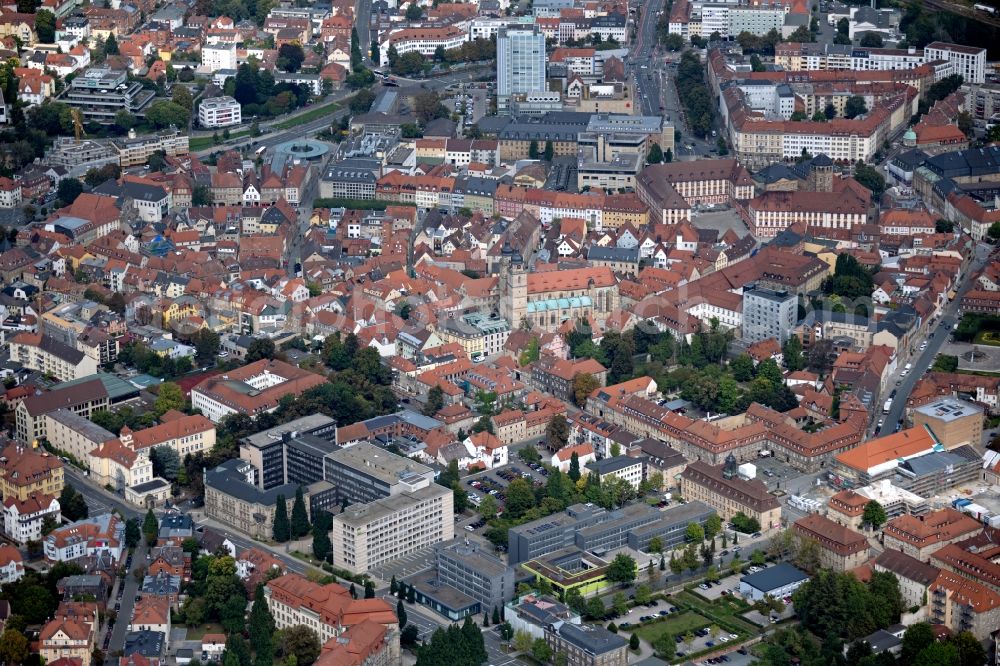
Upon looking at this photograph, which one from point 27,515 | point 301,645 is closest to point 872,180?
point 27,515

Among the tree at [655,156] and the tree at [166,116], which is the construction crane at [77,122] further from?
the tree at [655,156]

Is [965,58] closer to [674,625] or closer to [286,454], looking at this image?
[286,454]

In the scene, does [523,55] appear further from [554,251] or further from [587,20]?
[554,251]

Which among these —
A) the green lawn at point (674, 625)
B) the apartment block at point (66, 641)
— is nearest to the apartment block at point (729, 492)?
the green lawn at point (674, 625)

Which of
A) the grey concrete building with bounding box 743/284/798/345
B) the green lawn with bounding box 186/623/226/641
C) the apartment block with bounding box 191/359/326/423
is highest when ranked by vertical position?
the grey concrete building with bounding box 743/284/798/345

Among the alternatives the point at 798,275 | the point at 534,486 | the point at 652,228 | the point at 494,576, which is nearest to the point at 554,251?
the point at 652,228

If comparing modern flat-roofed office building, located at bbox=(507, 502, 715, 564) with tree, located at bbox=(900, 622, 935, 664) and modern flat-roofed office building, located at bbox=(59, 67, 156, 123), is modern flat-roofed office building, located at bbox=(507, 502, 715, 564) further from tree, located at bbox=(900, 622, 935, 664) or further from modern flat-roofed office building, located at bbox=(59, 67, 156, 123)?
modern flat-roofed office building, located at bbox=(59, 67, 156, 123)

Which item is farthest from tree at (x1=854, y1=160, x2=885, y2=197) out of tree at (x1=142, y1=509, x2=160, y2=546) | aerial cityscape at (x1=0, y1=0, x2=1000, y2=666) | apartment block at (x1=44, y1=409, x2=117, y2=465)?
tree at (x1=142, y1=509, x2=160, y2=546)
